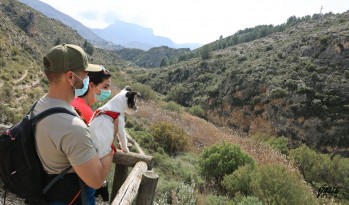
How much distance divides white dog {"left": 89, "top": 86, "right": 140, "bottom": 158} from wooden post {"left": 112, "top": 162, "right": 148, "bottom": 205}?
15.5 inches

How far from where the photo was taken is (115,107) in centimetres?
325

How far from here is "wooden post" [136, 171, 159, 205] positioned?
2.84 meters

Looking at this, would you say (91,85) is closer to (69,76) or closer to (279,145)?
(69,76)

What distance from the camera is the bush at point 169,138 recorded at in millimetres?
13727

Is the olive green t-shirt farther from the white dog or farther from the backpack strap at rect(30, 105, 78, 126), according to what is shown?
the white dog

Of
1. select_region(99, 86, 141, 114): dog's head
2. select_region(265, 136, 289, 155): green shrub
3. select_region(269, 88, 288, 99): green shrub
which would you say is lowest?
select_region(265, 136, 289, 155): green shrub

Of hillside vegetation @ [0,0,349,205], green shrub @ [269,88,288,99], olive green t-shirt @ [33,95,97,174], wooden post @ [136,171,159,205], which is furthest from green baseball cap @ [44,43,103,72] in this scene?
green shrub @ [269,88,288,99]

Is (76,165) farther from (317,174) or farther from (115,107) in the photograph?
(317,174)

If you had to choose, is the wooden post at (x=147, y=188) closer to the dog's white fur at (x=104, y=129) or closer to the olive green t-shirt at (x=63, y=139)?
the dog's white fur at (x=104, y=129)

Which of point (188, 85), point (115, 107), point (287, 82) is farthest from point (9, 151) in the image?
point (188, 85)

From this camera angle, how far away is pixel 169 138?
545 inches

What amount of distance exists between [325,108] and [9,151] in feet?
95.8

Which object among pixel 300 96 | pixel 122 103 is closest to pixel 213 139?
pixel 122 103

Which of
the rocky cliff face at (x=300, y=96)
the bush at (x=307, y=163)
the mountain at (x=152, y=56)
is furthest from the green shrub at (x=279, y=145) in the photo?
the mountain at (x=152, y=56)
